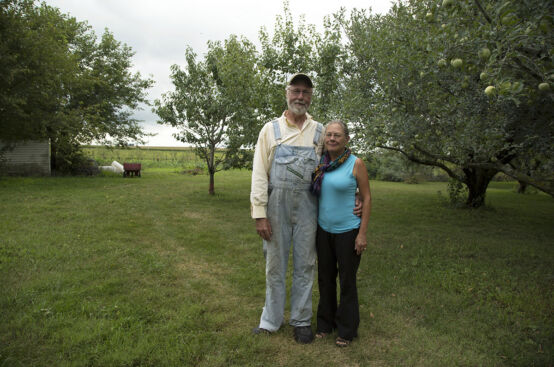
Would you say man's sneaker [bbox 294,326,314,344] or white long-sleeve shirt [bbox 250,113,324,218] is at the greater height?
white long-sleeve shirt [bbox 250,113,324,218]

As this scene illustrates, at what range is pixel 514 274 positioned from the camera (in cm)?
A: 575

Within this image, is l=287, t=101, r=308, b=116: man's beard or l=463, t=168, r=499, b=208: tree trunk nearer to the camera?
l=287, t=101, r=308, b=116: man's beard

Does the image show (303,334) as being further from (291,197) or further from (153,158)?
(153,158)

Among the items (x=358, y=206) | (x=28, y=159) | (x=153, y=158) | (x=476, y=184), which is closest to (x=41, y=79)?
(x=28, y=159)

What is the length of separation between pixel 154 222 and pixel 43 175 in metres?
15.2

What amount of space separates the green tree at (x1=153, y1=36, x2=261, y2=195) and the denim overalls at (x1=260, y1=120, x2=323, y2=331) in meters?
9.28

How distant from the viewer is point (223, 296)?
15.1 feet

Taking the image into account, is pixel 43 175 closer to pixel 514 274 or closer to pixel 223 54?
pixel 223 54

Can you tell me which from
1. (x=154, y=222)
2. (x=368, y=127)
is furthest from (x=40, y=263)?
(x=368, y=127)

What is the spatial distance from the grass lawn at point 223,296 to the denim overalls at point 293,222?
462 mm

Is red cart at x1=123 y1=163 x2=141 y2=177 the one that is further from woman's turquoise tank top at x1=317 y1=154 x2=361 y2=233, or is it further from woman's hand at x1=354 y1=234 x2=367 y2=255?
woman's hand at x1=354 y1=234 x2=367 y2=255

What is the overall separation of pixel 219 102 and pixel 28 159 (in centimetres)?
1433

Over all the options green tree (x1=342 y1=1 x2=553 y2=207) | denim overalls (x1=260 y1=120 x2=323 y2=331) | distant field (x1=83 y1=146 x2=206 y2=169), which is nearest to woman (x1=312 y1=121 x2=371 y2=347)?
denim overalls (x1=260 y1=120 x2=323 y2=331)

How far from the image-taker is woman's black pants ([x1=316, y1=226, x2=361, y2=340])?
11.0 feet
